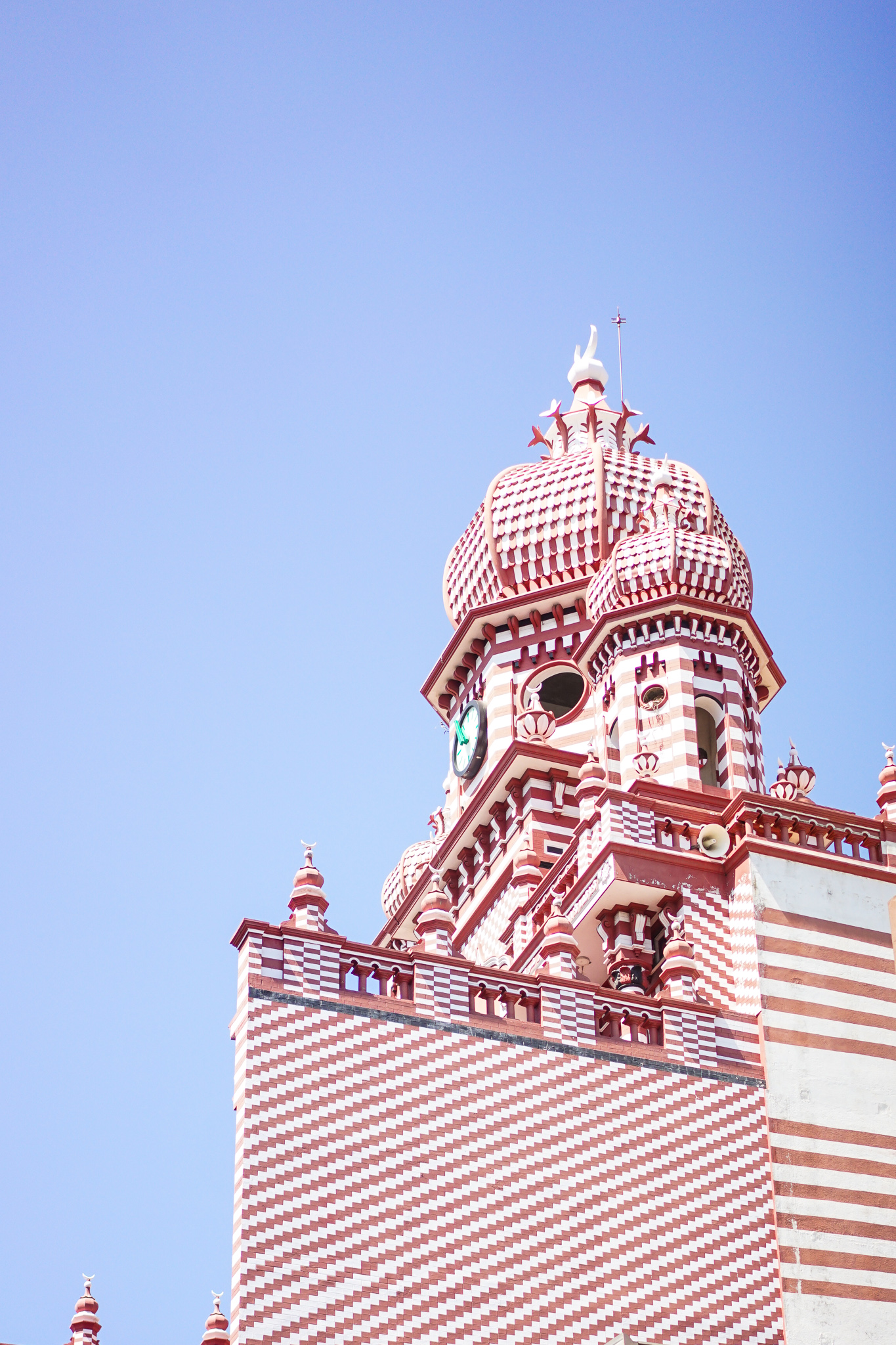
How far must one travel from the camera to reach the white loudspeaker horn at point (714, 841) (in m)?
26.5

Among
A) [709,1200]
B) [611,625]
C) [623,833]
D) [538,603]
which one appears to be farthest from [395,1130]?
[538,603]

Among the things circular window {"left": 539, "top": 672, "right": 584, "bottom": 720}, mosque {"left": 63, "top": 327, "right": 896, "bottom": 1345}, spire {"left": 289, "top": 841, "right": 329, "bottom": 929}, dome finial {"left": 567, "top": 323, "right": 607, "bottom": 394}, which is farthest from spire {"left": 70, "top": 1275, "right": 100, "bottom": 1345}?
dome finial {"left": 567, "top": 323, "right": 607, "bottom": 394}

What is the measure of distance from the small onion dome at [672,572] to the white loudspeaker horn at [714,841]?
430 centimetres

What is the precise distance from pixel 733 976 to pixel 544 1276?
4754 millimetres

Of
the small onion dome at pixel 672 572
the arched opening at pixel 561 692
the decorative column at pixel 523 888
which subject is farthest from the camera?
the arched opening at pixel 561 692

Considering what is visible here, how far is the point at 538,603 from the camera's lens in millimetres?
34750

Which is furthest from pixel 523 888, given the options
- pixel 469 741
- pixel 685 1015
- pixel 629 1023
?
pixel 469 741

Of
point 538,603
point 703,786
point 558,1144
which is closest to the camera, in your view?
point 558,1144

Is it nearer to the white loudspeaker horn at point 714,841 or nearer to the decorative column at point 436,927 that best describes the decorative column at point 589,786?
the white loudspeaker horn at point 714,841

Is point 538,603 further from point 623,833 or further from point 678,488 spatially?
point 623,833

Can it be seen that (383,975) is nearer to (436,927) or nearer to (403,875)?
(436,927)

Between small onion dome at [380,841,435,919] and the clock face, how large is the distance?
185 centimetres

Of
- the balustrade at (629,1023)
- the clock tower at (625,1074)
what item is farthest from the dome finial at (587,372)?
the balustrade at (629,1023)

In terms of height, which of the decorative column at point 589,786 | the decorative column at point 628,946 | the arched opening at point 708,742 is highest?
the arched opening at point 708,742
